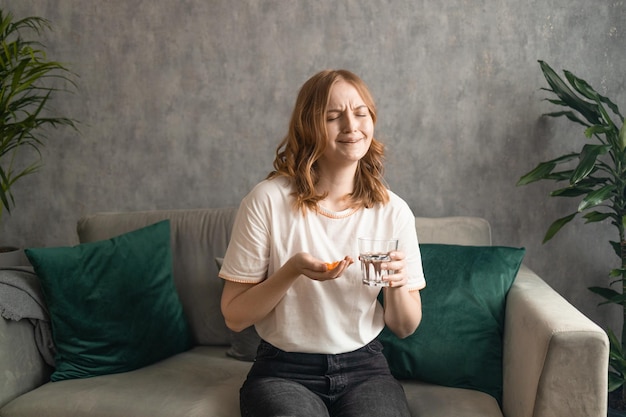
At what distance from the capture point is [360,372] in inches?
67.4

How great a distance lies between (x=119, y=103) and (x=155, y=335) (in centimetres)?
115

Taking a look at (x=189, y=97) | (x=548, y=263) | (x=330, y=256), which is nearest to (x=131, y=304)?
(x=330, y=256)

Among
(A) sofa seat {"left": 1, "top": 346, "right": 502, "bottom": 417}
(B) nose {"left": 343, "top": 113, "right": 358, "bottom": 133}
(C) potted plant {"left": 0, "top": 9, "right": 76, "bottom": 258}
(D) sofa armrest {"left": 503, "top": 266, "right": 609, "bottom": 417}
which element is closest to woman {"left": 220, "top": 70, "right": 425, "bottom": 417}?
(B) nose {"left": 343, "top": 113, "right": 358, "bottom": 133}

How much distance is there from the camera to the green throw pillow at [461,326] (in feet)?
6.48

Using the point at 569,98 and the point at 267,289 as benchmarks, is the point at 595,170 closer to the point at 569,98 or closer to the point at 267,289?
the point at 569,98

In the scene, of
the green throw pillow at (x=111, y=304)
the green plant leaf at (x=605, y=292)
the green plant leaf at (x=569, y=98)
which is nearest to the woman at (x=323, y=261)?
the green throw pillow at (x=111, y=304)

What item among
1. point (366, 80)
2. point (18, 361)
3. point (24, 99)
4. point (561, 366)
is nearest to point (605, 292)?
point (561, 366)

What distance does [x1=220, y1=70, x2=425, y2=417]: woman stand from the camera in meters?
1.67

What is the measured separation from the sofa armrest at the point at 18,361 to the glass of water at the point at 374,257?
1141 millimetres

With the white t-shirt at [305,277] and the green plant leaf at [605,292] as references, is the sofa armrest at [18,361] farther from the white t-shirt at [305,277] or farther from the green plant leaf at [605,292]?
the green plant leaf at [605,292]

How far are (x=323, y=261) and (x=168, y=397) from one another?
65 cm

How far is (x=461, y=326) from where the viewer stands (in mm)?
2018

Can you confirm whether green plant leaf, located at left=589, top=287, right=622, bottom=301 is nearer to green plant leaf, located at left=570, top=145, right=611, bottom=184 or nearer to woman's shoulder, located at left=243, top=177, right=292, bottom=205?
green plant leaf, located at left=570, top=145, right=611, bottom=184

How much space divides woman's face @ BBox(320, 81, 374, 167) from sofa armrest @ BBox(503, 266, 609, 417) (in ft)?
2.14
